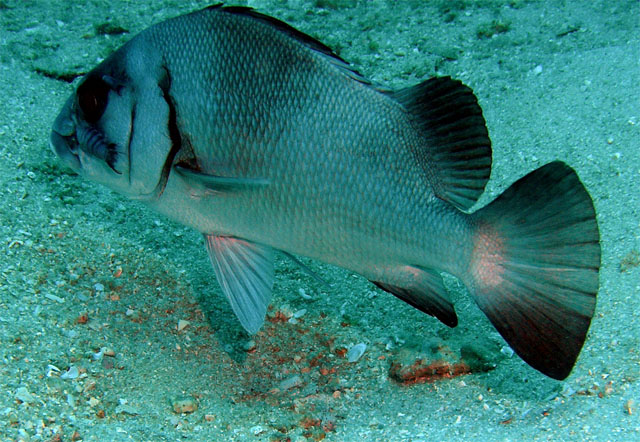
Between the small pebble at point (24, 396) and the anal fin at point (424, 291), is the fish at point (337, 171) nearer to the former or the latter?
the anal fin at point (424, 291)

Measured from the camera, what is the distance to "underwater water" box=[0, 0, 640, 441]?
253 centimetres

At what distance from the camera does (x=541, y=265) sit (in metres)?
1.95

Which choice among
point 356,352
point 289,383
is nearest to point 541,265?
point 356,352

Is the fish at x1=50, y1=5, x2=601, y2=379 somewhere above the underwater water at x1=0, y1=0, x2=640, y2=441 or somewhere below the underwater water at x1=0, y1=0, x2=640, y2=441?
above

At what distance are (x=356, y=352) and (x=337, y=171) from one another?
1.43 m

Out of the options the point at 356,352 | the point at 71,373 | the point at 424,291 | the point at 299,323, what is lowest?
the point at 71,373

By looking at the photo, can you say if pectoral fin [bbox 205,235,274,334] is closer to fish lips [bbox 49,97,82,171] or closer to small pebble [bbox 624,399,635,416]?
fish lips [bbox 49,97,82,171]

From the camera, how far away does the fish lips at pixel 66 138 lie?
7.56 ft

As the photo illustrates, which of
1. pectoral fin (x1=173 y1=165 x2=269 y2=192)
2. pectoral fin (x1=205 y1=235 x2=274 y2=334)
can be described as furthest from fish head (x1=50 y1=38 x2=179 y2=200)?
pectoral fin (x1=205 y1=235 x2=274 y2=334)

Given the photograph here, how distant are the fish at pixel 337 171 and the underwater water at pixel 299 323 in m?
0.71

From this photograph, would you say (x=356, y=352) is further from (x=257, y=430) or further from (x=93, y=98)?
(x=93, y=98)

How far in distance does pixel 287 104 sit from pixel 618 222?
2.52 metres

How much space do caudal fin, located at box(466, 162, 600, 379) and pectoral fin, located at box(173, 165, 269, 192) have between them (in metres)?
0.83

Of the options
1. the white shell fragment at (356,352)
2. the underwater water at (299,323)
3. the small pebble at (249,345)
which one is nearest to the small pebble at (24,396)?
the underwater water at (299,323)
